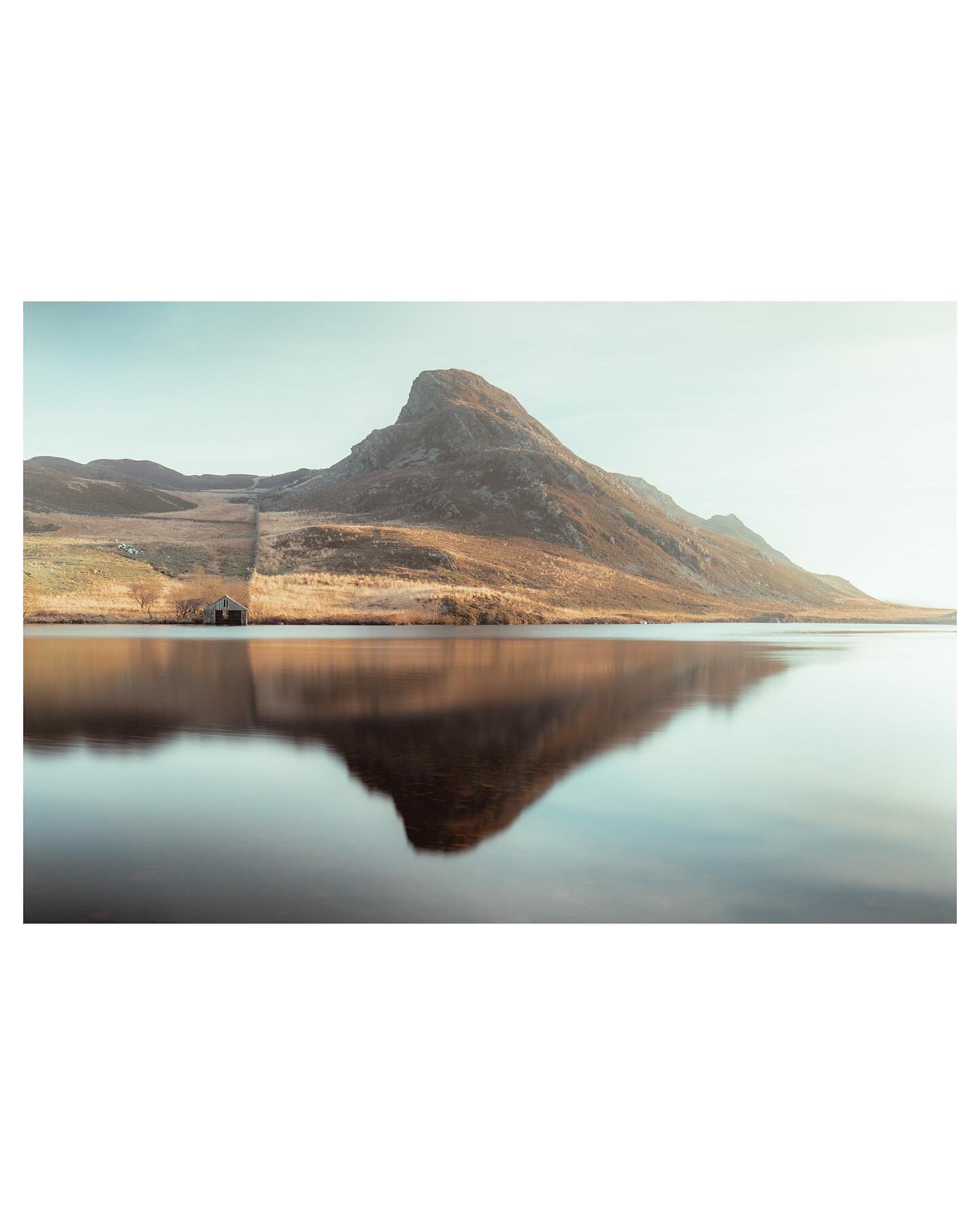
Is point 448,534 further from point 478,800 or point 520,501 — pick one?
point 478,800

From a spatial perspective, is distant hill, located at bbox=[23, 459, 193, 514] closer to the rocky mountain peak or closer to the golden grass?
the golden grass

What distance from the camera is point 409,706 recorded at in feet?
41.8

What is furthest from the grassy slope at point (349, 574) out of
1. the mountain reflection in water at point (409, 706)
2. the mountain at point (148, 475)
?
the mountain reflection in water at point (409, 706)

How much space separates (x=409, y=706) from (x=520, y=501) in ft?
221

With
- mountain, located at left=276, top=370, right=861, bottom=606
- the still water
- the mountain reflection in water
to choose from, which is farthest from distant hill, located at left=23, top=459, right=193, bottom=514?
mountain, located at left=276, top=370, right=861, bottom=606

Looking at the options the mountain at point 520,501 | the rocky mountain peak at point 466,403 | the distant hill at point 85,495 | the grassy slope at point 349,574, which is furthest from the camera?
the mountain at point 520,501

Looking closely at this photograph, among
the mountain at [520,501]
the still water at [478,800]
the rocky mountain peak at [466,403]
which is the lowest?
the still water at [478,800]

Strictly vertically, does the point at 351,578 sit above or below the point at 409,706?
above

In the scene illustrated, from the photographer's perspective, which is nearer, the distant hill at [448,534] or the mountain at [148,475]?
the mountain at [148,475]

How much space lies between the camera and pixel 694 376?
15.5 meters

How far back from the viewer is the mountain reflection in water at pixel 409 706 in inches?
328

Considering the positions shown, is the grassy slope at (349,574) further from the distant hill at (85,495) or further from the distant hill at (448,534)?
the distant hill at (85,495)

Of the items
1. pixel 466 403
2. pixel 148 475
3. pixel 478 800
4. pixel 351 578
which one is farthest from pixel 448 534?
pixel 478 800

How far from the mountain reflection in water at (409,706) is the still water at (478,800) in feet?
0.21
